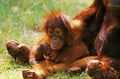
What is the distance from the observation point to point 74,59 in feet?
12.1

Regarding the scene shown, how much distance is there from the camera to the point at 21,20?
17.4 feet

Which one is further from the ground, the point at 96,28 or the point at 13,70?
the point at 96,28

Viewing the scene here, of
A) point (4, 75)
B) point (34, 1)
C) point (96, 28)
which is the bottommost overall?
point (4, 75)

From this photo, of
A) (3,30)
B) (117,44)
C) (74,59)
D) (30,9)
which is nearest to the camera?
(117,44)

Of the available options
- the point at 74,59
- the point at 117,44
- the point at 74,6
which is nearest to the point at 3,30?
the point at 74,6

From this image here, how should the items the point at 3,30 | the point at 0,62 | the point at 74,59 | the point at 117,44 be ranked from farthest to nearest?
the point at 3,30 < the point at 0,62 < the point at 74,59 < the point at 117,44

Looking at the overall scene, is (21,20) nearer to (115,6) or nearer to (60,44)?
(60,44)

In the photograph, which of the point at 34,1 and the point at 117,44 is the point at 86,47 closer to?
the point at 117,44

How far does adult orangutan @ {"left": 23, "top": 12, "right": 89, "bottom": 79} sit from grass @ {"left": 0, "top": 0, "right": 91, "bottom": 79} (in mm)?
244

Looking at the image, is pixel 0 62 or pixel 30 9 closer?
pixel 0 62

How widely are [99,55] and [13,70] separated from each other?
77 cm

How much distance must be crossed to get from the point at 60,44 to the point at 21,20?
179 cm

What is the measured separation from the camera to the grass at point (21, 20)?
157 inches

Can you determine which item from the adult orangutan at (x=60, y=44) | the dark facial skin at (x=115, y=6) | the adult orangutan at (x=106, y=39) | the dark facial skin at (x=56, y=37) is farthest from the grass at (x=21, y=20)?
the dark facial skin at (x=115, y=6)
